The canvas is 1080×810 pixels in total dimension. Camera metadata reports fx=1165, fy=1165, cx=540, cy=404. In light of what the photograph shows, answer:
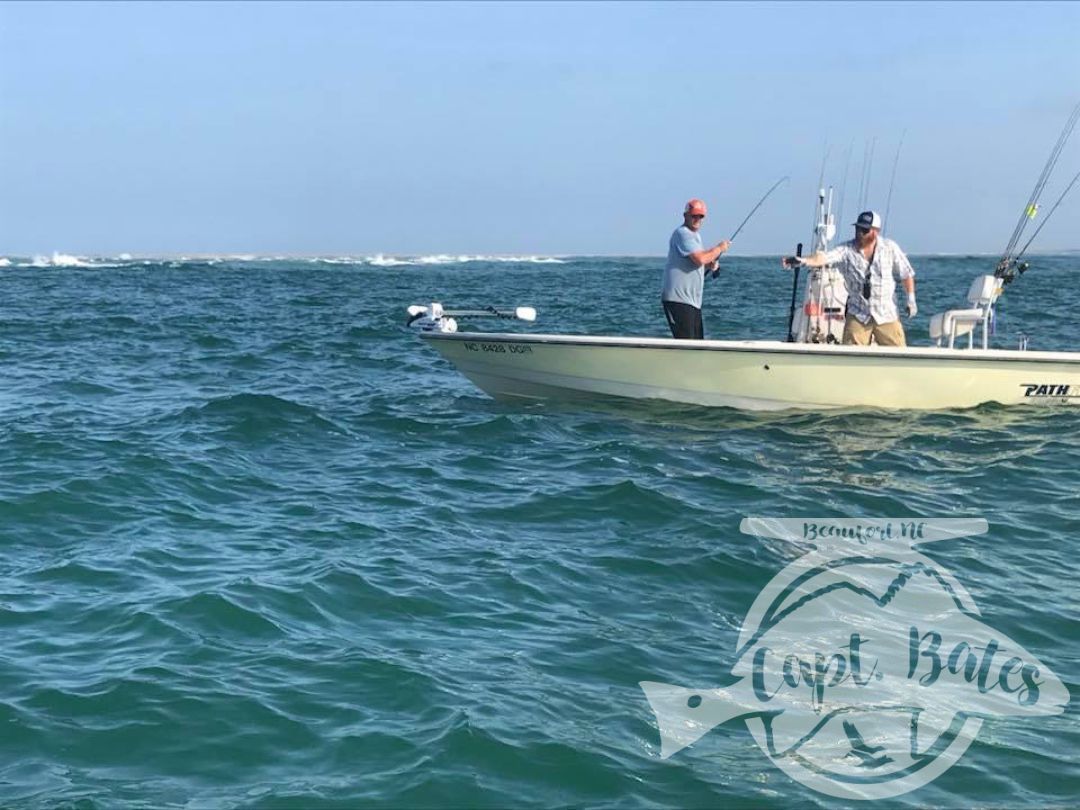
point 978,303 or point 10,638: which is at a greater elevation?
point 978,303

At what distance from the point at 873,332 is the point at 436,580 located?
21.5ft

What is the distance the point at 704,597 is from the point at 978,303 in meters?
6.59

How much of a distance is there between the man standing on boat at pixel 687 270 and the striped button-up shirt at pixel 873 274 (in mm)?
1149

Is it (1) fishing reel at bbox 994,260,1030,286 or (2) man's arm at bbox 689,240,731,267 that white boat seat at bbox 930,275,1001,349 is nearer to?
(1) fishing reel at bbox 994,260,1030,286

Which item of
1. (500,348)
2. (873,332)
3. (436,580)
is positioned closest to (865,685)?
(436,580)

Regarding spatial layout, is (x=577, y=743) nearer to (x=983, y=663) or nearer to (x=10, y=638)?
(x=983, y=663)

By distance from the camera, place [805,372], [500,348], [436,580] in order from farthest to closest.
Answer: [500,348] < [805,372] < [436,580]

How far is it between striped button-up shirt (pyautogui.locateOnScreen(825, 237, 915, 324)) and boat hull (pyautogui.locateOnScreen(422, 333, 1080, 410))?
50 cm

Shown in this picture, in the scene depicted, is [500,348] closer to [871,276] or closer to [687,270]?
[687,270]

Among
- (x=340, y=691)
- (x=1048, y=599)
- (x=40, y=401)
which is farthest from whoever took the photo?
(x=40, y=401)

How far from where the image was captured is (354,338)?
70.8 ft

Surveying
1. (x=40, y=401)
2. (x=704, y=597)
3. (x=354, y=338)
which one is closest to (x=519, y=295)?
(x=354, y=338)

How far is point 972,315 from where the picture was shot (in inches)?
455

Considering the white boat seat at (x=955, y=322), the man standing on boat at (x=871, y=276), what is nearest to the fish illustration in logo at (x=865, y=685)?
the man standing on boat at (x=871, y=276)
